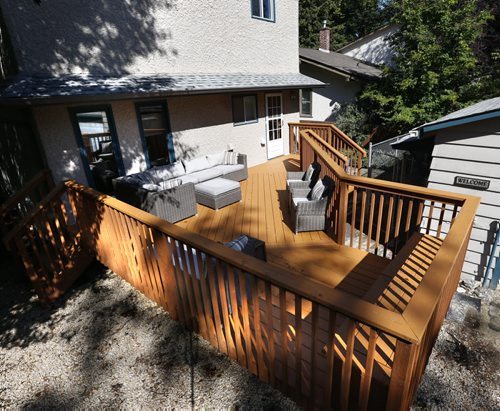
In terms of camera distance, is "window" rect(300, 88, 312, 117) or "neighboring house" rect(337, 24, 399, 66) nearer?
"window" rect(300, 88, 312, 117)

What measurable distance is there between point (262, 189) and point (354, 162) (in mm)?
4360

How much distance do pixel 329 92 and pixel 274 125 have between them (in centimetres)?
565

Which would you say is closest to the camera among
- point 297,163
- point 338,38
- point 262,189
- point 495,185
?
point 495,185

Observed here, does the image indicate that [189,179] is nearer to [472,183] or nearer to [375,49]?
[472,183]

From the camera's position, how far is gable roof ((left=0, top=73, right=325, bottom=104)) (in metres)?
4.77

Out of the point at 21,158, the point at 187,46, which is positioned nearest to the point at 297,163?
the point at 187,46

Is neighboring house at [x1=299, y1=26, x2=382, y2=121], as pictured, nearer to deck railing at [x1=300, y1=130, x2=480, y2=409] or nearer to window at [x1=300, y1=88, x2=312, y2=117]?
window at [x1=300, y1=88, x2=312, y2=117]

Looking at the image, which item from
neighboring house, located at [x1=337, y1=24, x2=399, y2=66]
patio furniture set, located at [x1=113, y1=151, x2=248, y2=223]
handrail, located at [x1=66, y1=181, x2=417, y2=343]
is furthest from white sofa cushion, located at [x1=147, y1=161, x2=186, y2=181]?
neighboring house, located at [x1=337, y1=24, x2=399, y2=66]

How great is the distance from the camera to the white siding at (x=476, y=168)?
13.4ft

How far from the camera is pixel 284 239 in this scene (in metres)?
5.00

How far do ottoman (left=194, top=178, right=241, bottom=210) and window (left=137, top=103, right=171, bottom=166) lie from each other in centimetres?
173

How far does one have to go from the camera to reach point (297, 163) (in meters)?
10.2

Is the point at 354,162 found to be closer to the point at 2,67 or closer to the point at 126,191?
the point at 126,191

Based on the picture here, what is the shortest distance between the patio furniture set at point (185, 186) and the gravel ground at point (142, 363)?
7.25 ft
